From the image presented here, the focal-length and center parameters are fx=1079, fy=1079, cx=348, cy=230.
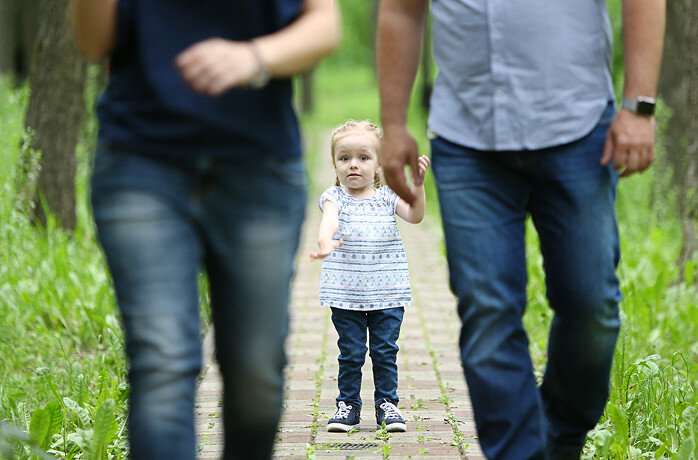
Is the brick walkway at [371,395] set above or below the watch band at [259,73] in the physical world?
below

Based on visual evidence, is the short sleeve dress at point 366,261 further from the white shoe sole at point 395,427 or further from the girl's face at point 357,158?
the white shoe sole at point 395,427

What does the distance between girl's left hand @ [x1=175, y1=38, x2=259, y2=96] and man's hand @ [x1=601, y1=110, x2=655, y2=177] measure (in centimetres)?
104

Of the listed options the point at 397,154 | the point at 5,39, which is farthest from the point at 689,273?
the point at 5,39

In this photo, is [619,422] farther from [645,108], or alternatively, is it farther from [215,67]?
[215,67]

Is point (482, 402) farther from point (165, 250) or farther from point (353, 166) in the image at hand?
point (353, 166)

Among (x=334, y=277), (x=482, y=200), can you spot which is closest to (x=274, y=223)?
(x=482, y=200)

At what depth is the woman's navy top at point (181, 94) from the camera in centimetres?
221

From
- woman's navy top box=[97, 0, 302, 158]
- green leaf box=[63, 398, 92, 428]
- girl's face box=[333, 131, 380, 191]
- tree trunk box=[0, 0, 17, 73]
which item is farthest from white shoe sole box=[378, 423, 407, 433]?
tree trunk box=[0, 0, 17, 73]

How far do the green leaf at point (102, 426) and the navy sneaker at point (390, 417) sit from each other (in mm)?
1208

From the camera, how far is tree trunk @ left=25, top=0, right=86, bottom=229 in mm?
7824

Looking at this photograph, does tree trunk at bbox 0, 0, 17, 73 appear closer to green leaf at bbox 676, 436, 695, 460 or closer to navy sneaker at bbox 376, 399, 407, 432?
navy sneaker at bbox 376, 399, 407, 432

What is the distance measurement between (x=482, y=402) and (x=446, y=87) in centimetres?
82

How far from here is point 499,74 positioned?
8.89 ft

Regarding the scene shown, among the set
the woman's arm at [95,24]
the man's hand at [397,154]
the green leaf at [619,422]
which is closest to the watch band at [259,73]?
the woman's arm at [95,24]
